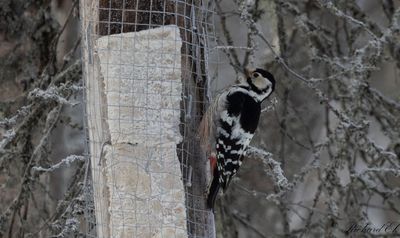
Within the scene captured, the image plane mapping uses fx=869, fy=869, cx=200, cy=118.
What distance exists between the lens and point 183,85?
164 inches

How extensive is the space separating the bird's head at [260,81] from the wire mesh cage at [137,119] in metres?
0.70

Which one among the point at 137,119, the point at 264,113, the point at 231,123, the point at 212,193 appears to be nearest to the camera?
the point at 137,119

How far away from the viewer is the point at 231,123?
472 cm

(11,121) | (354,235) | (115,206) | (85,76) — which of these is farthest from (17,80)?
(354,235)

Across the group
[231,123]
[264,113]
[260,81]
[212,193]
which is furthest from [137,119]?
[264,113]

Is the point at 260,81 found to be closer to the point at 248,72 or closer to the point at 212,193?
the point at 248,72

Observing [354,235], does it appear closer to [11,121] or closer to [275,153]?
[275,153]

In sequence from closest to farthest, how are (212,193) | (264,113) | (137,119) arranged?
(137,119) → (212,193) → (264,113)

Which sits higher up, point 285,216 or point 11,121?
point 11,121

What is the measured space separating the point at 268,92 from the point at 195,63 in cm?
70

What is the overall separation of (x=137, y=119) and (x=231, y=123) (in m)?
0.94

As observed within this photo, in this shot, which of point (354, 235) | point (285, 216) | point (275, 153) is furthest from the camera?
point (275, 153)

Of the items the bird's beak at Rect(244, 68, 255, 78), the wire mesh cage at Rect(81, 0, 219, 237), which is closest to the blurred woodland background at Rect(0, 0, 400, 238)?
the bird's beak at Rect(244, 68, 255, 78)

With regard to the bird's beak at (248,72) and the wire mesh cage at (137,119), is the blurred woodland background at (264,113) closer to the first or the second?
the bird's beak at (248,72)
